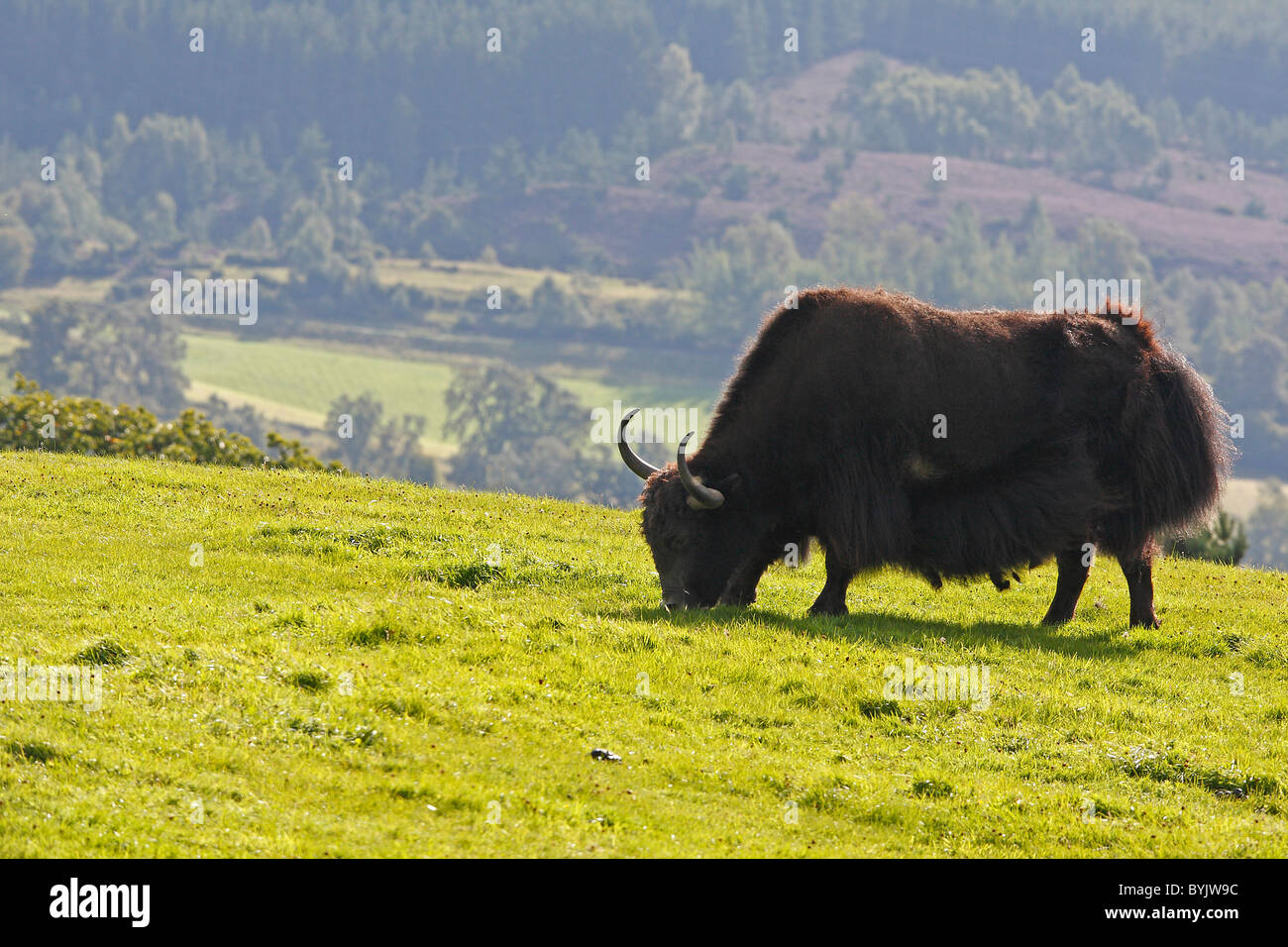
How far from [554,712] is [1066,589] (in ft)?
23.3

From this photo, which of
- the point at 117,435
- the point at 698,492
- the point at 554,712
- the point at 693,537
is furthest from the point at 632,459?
the point at 117,435

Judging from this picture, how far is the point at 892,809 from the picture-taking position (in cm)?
992

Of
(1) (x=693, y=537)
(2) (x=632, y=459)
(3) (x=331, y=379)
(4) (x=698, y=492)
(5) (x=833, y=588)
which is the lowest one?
(3) (x=331, y=379)

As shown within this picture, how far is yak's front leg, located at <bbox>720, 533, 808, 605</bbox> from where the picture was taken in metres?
15.7

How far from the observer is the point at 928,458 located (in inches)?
609

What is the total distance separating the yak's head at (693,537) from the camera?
603 inches

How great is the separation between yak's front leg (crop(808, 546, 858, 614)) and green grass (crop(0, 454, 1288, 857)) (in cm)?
48

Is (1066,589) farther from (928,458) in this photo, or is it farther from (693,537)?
(693,537)

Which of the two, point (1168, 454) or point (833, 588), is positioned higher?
point (1168, 454)

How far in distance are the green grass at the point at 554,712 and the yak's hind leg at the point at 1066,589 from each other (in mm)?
398

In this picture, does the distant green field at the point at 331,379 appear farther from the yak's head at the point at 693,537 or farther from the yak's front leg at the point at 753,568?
the yak's head at the point at 693,537

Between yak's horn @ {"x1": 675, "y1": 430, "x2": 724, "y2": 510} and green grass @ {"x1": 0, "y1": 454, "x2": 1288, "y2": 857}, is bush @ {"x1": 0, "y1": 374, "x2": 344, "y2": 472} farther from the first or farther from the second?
yak's horn @ {"x1": 675, "y1": 430, "x2": 724, "y2": 510}

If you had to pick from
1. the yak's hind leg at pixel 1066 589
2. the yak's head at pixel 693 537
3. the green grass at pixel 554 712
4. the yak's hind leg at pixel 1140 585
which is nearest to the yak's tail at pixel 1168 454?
the yak's hind leg at pixel 1140 585
